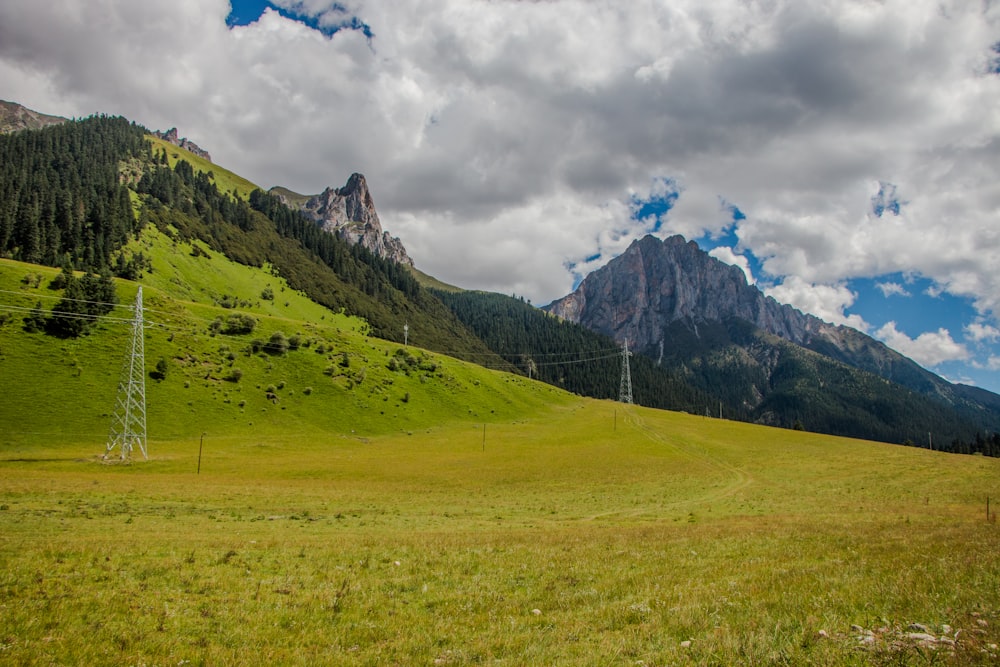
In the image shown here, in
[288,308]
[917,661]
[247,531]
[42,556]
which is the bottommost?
[247,531]

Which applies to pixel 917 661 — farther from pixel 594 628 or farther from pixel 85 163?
pixel 85 163

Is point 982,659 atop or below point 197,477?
atop

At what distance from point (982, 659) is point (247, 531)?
28.0 meters

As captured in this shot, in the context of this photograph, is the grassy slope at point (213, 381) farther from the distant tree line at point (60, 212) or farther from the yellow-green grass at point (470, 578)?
the yellow-green grass at point (470, 578)

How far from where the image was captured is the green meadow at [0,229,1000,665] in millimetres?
9695

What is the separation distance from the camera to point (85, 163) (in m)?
188

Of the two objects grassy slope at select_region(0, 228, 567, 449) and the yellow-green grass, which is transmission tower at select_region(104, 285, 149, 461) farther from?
the yellow-green grass

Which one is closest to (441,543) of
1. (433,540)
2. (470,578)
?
(433,540)

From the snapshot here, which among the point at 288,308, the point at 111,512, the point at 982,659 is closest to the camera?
the point at 982,659

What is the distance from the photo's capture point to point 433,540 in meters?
23.3

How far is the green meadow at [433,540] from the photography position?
9695 millimetres

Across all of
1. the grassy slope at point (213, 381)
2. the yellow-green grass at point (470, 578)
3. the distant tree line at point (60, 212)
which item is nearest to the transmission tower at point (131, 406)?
the grassy slope at point (213, 381)

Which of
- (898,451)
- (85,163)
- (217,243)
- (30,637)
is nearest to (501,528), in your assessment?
(30,637)

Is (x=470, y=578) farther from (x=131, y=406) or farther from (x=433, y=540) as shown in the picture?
(x=131, y=406)
